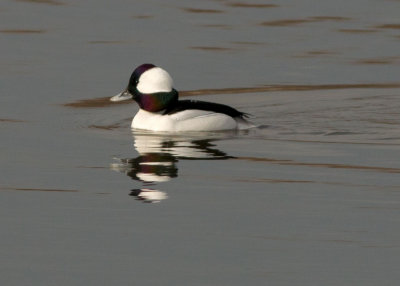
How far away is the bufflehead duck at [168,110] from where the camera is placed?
1595 cm

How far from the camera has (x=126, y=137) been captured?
607 inches

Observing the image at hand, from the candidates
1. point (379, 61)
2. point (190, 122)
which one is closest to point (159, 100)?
point (190, 122)

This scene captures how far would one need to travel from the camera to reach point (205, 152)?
46.4ft

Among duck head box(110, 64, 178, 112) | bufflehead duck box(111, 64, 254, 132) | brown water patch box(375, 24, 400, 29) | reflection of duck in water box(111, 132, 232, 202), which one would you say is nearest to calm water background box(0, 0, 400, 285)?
reflection of duck in water box(111, 132, 232, 202)

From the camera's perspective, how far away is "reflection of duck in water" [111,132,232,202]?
1193cm

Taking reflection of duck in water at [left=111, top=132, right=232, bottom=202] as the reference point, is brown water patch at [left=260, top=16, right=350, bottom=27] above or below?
above

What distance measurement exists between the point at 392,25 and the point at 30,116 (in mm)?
10309

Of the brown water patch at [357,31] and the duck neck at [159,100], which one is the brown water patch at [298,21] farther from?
the duck neck at [159,100]

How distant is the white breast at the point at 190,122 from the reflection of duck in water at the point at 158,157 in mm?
260

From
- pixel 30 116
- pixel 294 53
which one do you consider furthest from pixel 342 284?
pixel 294 53

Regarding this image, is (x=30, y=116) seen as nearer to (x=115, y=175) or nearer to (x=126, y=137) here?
(x=126, y=137)

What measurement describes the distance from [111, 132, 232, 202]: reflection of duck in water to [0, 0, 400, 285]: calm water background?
0.02 metres

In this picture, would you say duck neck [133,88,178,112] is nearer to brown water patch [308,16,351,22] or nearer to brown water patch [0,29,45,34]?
brown water patch [0,29,45,34]

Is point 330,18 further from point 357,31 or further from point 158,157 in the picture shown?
point 158,157
